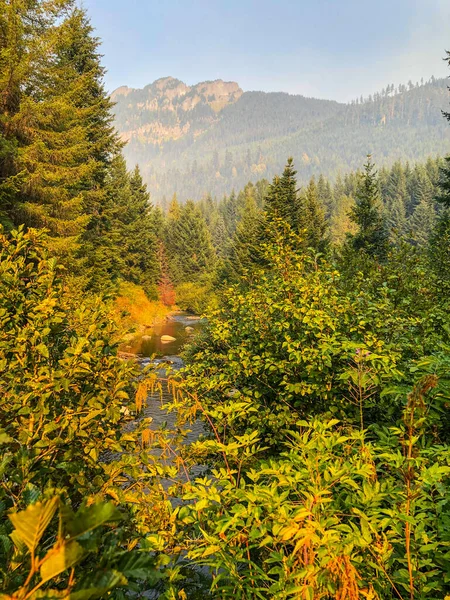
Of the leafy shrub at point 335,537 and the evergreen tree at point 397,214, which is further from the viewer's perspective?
the evergreen tree at point 397,214

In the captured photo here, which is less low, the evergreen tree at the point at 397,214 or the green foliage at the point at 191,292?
the evergreen tree at the point at 397,214

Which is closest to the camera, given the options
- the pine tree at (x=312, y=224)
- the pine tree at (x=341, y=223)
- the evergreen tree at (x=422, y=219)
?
the pine tree at (x=312, y=224)

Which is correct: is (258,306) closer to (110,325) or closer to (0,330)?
(110,325)

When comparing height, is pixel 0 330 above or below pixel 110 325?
above

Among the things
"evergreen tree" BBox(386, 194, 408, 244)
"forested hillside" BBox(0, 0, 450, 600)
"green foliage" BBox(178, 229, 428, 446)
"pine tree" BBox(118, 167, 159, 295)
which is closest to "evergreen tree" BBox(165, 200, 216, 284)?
"pine tree" BBox(118, 167, 159, 295)

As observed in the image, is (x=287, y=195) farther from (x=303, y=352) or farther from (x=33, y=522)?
(x=33, y=522)

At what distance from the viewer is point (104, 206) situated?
81.6ft

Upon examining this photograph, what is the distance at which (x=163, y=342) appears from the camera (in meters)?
27.3

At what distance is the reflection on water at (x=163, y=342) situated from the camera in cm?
2402

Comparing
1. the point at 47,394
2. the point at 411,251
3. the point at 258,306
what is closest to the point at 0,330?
the point at 47,394

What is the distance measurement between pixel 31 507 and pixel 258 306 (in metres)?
4.41

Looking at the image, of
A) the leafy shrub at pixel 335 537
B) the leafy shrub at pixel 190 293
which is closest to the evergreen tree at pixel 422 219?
the leafy shrub at pixel 190 293

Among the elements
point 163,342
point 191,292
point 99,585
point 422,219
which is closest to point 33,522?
point 99,585

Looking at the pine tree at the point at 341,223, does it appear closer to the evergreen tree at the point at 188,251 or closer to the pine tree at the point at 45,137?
the evergreen tree at the point at 188,251
